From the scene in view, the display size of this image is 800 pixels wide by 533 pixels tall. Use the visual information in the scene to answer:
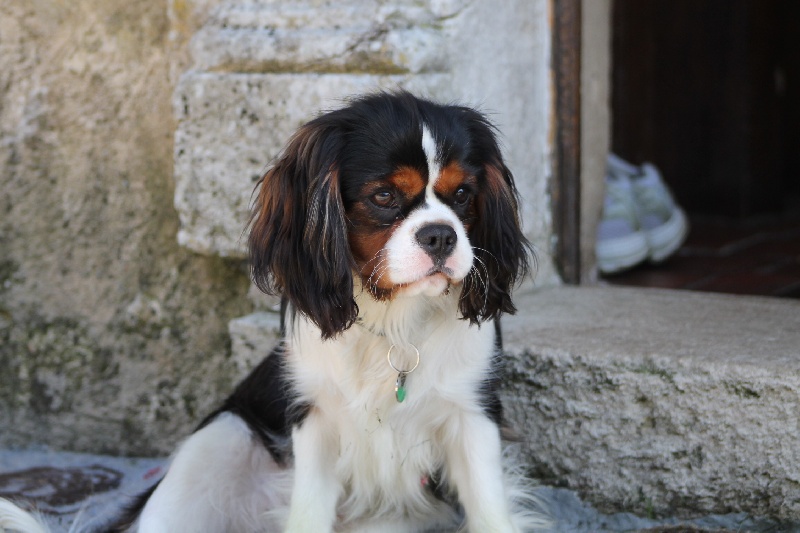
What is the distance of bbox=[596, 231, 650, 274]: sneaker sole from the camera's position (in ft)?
13.1

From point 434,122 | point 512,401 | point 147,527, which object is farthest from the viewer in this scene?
point 512,401

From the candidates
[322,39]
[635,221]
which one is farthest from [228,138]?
[635,221]

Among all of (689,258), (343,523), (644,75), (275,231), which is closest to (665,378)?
(343,523)

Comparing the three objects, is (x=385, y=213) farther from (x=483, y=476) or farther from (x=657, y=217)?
(x=657, y=217)

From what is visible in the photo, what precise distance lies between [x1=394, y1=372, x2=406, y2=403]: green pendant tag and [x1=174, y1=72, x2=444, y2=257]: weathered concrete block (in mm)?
873

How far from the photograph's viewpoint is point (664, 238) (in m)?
4.33

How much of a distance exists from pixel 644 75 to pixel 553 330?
3.34 meters

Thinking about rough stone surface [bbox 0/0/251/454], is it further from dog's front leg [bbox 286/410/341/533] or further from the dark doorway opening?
the dark doorway opening

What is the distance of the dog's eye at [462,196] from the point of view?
223cm

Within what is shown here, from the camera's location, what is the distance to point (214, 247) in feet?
10.4

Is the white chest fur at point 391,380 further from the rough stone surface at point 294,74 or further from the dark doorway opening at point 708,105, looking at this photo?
the dark doorway opening at point 708,105

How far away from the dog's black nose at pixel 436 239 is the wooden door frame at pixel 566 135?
5.08 feet

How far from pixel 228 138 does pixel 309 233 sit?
1.02 metres

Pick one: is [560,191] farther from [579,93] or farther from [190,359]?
[190,359]
